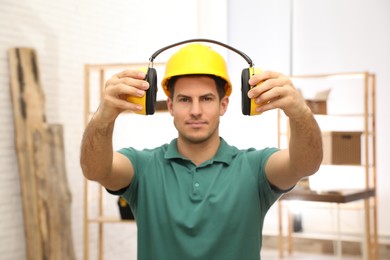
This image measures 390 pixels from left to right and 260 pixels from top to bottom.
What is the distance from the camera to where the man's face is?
1.73m

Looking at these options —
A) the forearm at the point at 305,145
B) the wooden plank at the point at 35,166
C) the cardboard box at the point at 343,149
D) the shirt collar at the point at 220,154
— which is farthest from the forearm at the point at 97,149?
the cardboard box at the point at 343,149

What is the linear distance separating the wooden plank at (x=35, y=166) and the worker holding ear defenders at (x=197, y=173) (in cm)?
228


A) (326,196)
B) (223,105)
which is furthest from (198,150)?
(326,196)

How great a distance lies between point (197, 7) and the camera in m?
6.64

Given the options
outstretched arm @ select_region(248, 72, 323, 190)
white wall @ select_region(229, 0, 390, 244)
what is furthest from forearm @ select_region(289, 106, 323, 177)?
white wall @ select_region(229, 0, 390, 244)

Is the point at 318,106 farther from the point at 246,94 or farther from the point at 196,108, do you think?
the point at 246,94

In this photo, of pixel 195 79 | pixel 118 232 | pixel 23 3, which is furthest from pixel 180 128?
pixel 118 232

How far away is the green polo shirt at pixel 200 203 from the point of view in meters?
1.69

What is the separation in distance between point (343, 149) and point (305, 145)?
10.8 ft

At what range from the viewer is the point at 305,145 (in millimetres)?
1579

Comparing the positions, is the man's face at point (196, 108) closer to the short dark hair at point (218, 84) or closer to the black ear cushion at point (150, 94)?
the short dark hair at point (218, 84)

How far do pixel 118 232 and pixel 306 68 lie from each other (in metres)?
2.78

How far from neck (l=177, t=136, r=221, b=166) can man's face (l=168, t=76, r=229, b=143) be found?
0.10ft

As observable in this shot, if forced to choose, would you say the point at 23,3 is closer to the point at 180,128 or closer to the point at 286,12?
the point at 180,128
